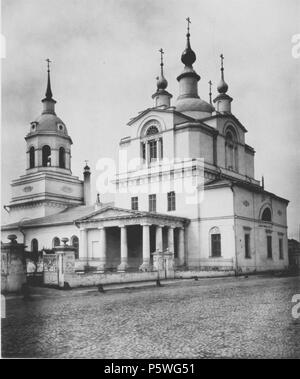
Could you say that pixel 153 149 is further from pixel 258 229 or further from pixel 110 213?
pixel 258 229

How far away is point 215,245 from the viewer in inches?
1277

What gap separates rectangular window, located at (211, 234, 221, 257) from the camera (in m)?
32.2

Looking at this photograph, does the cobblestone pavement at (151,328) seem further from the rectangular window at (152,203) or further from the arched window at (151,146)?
the arched window at (151,146)

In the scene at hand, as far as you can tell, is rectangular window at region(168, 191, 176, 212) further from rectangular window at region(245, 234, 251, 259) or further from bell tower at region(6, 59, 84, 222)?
bell tower at region(6, 59, 84, 222)

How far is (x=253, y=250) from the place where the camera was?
3241 cm

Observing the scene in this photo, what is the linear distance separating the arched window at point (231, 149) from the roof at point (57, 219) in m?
11.9

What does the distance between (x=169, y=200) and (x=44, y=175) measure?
11740 millimetres

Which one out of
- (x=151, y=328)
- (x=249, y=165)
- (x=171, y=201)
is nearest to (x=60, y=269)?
(x=151, y=328)

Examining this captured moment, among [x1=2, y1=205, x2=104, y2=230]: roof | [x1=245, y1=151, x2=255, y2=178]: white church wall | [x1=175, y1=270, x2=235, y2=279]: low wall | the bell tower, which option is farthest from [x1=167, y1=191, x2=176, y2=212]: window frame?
the bell tower

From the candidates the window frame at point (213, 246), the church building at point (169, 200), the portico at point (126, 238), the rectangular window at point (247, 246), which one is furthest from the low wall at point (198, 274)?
the rectangular window at point (247, 246)

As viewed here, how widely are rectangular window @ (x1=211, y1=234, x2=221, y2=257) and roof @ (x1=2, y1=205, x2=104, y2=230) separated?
11.5 metres

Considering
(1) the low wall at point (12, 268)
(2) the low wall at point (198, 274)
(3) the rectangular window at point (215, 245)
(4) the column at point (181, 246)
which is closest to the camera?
(1) the low wall at point (12, 268)

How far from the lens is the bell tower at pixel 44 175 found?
127 feet
